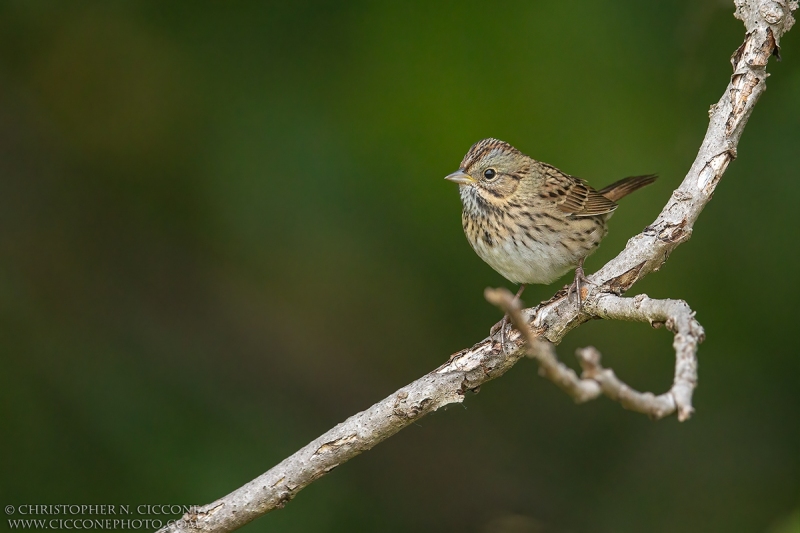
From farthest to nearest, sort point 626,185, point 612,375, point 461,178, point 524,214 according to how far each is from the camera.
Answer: point 626,185 → point 461,178 → point 524,214 → point 612,375

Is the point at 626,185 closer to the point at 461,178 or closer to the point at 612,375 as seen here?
the point at 461,178

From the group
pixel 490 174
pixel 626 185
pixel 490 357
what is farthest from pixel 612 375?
pixel 626 185

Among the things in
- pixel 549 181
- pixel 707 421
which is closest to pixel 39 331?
pixel 549 181

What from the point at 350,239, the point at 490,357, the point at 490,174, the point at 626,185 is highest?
the point at 350,239

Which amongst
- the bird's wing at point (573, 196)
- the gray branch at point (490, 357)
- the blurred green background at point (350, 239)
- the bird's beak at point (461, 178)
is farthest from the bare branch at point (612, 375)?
the blurred green background at point (350, 239)

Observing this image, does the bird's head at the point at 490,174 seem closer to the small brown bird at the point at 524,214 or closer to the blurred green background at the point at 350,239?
the small brown bird at the point at 524,214

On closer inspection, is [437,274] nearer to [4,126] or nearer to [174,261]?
[174,261]
